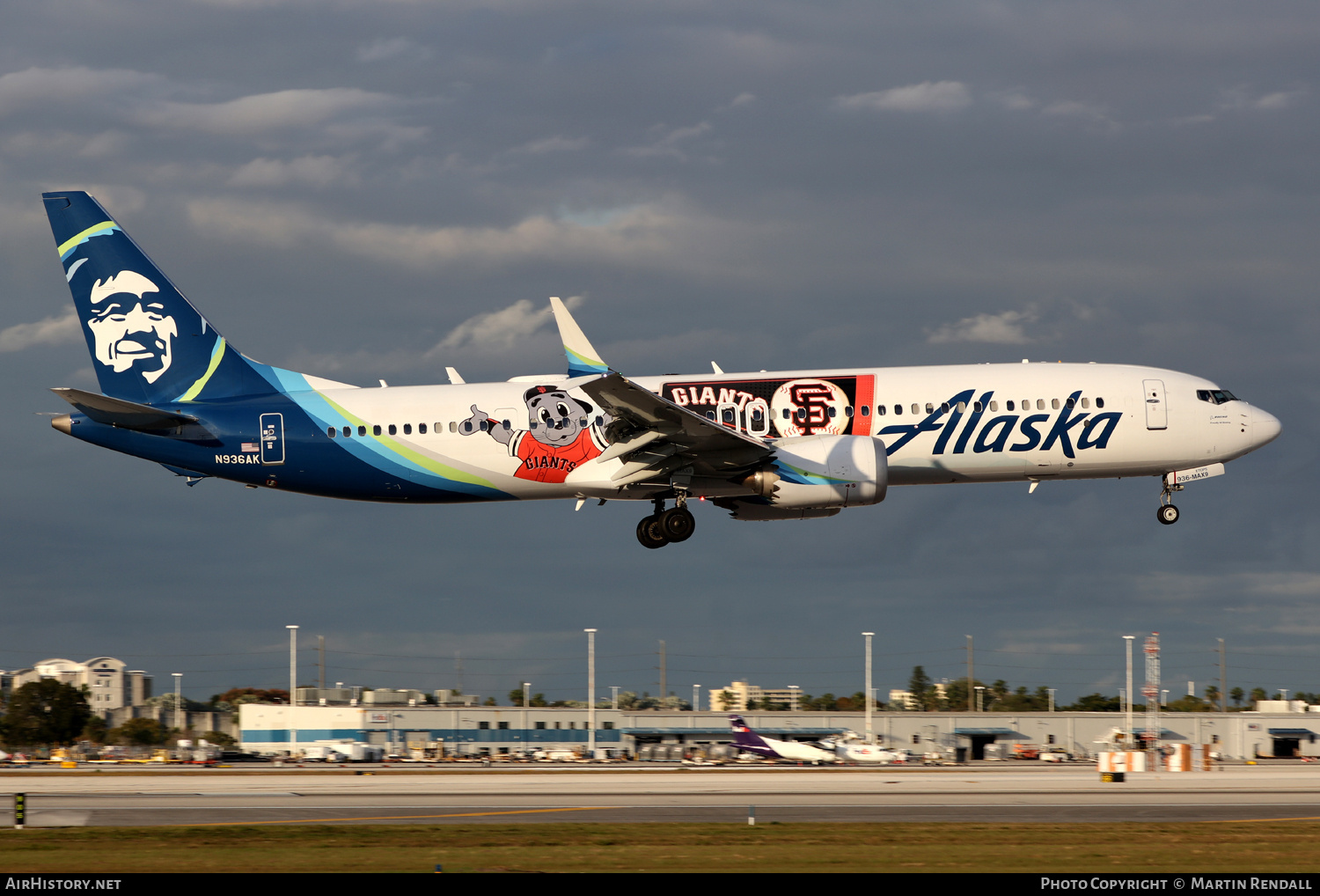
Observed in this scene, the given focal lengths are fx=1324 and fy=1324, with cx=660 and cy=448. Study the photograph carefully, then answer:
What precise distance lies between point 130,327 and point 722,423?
20707 millimetres

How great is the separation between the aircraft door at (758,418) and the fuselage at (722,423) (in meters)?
0.04

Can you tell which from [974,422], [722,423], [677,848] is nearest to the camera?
[677,848]

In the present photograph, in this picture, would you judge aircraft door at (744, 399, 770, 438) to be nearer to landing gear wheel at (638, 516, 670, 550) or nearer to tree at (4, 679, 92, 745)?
landing gear wheel at (638, 516, 670, 550)

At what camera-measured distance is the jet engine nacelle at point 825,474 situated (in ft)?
132

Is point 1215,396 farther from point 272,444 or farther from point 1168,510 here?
point 272,444

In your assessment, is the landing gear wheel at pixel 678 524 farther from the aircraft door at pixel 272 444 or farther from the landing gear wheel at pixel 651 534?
the aircraft door at pixel 272 444

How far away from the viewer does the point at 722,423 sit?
42.4 meters

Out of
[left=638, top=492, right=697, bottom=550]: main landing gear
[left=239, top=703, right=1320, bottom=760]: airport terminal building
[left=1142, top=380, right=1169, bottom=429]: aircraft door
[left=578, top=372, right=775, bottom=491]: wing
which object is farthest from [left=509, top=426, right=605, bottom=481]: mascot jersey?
[left=239, top=703, right=1320, bottom=760]: airport terminal building

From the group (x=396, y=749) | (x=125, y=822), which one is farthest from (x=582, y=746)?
(x=125, y=822)

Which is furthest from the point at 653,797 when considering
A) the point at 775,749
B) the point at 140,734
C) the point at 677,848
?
the point at 140,734

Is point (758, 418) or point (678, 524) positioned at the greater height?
point (758, 418)

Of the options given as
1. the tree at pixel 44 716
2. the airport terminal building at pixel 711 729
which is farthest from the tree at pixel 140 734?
the airport terminal building at pixel 711 729

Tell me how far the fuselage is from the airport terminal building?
60.3 m
